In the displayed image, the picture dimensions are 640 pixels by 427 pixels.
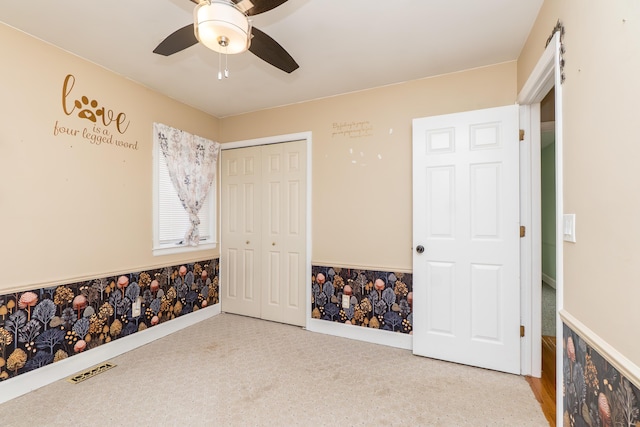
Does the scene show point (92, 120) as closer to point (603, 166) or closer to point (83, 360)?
point (83, 360)

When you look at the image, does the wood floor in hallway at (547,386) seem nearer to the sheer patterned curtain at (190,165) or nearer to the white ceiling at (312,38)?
the white ceiling at (312,38)

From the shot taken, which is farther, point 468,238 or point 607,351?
point 468,238

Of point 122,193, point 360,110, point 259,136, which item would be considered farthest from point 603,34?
point 122,193

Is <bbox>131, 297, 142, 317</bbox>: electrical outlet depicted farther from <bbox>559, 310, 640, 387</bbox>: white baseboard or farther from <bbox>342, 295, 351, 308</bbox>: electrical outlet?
<bbox>559, 310, 640, 387</bbox>: white baseboard

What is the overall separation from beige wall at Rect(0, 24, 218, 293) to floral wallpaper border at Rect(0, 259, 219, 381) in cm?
11

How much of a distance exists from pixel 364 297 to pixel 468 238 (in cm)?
114

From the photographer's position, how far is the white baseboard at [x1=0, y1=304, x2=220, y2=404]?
2.06 m

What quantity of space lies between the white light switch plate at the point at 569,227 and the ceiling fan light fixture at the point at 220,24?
5.82ft

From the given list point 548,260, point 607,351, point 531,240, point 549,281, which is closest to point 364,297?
point 531,240

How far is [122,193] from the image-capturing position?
279cm

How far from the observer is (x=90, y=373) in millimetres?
2363

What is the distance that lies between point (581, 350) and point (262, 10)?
213 centimetres

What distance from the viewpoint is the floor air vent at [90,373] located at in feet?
7.47

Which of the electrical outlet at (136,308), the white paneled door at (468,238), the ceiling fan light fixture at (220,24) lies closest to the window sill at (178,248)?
the electrical outlet at (136,308)
